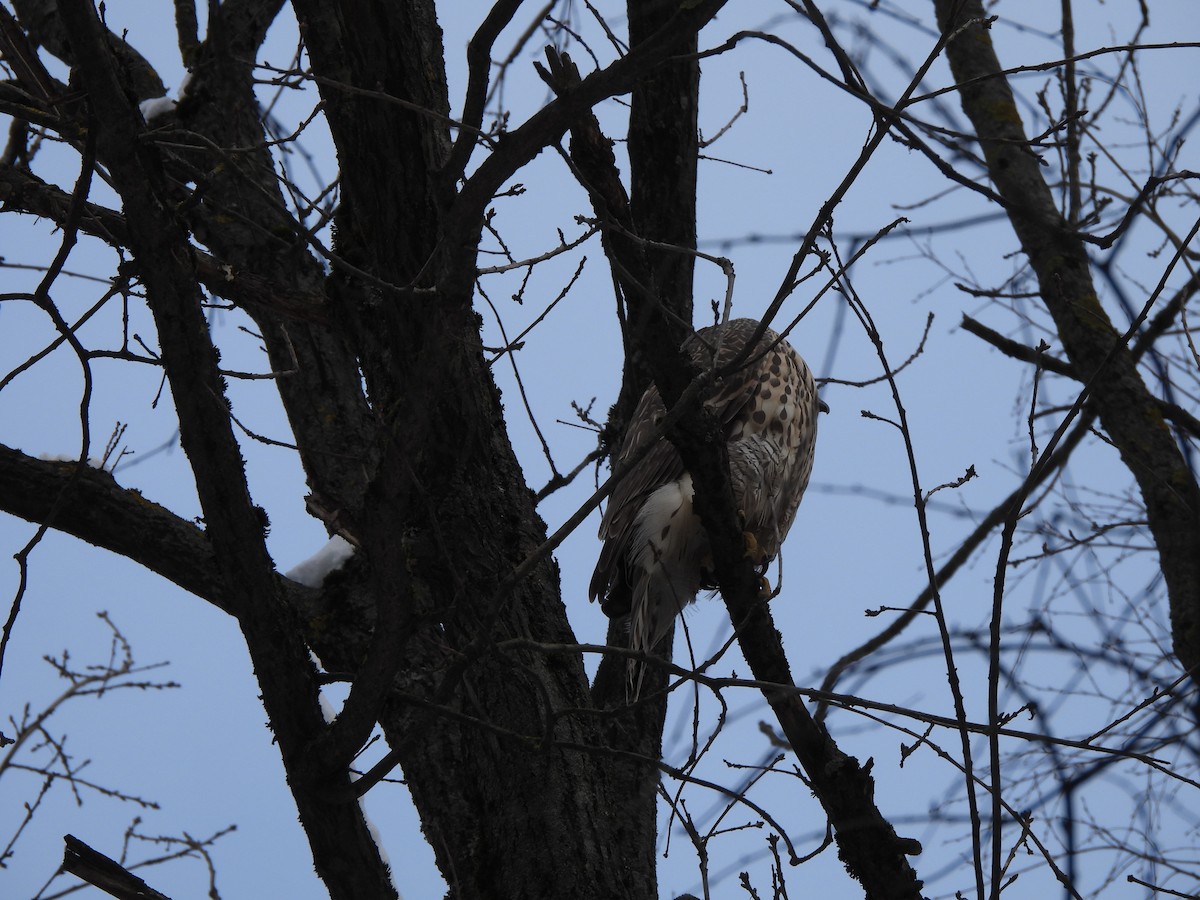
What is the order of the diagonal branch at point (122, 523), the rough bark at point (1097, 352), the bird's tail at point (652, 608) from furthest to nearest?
the rough bark at point (1097, 352) < the bird's tail at point (652, 608) < the diagonal branch at point (122, 523)

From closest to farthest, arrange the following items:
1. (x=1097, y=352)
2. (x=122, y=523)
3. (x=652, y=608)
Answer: (x=122, y=523)
(x=652, y=608)
(x=1097, y=352)

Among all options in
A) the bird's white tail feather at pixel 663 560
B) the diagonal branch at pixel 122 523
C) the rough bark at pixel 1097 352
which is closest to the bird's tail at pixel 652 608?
the bird's white tail feather at pixel 663 560

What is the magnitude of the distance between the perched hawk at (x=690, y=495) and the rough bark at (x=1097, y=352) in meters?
0.90

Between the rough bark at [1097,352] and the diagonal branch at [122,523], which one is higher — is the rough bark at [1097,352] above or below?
above

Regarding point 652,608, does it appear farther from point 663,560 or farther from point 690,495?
point 690,495

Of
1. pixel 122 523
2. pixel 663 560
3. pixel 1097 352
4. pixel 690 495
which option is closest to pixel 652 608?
pixel 663 560

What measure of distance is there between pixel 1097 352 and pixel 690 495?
5.58 feet

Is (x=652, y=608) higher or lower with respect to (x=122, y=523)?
higher

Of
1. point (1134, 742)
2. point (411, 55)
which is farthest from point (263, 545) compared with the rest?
point (1134, 742)

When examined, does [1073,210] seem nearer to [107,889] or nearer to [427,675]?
[427,675]

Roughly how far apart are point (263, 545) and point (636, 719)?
1.69m

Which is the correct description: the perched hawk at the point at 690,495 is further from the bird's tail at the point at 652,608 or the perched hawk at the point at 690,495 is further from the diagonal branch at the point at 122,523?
the diagonal branch at the point at 122,523

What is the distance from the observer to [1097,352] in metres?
4.33

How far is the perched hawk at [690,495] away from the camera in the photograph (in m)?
3.61
